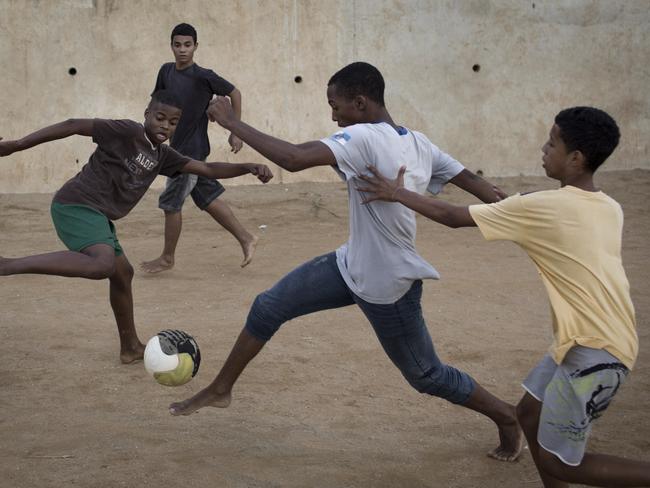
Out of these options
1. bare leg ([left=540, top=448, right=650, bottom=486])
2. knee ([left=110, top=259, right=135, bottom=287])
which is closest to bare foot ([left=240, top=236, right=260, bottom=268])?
knee ([left=110, top=259, right=135, bottom=287])

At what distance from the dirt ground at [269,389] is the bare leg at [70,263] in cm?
67

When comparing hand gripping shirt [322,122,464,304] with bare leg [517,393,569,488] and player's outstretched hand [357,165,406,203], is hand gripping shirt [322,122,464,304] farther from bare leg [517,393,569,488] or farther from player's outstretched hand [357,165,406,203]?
bare leg [517,393,569,488]

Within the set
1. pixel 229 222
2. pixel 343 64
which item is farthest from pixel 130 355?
pixel 343 64

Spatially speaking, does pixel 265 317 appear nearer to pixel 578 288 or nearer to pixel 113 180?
pixel 578 288

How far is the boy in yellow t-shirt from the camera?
3.34 meters

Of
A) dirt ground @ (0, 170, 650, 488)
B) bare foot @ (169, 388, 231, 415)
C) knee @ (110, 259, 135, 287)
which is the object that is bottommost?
dirt ground @ (0, 170, 650, 488)

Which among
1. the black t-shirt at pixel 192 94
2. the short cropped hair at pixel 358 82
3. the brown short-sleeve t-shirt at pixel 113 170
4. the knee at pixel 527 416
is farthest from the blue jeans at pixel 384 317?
the black t-shirt at pixel 192 94

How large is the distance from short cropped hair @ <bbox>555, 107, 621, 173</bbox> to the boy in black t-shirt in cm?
487

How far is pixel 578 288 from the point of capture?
11.0 feet

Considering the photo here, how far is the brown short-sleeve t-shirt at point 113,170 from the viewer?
5445mm

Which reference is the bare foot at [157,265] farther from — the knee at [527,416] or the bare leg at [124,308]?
the knee at [527,416]

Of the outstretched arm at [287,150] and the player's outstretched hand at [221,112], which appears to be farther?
the player's outstretched hand at [221,112]

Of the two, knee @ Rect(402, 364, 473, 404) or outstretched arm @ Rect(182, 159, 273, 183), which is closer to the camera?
knee @ Rect(402, 364, 473, 404)

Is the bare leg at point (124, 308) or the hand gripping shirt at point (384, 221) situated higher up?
the hand gripping shirt at point (384, 221)
